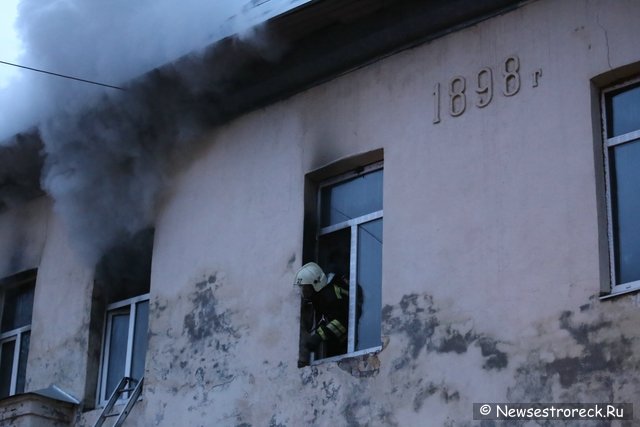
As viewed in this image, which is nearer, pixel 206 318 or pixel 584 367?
pixel 584 367

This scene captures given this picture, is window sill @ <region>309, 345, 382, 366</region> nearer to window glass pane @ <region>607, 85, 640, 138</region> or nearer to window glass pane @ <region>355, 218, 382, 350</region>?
window glass pane @ <region>355, 218, 382, 350</region>

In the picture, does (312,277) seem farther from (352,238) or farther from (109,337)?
(109,337)

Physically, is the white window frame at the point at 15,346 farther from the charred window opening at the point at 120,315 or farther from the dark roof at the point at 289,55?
the dark roof at the point at 289,55

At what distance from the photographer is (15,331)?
1361 centimetres

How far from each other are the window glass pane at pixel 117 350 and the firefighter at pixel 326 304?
106 inches

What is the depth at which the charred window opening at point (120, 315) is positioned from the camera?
40.4 feet

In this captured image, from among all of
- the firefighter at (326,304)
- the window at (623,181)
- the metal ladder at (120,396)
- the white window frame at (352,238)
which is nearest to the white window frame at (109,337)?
the metal ladder at (120,396)

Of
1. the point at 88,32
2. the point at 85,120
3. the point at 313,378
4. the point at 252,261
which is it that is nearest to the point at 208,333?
the point at 252,261

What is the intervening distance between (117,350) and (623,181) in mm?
5523

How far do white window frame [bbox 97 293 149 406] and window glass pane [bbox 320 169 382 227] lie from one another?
7.98 feet

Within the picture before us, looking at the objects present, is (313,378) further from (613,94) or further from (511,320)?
(613,94)

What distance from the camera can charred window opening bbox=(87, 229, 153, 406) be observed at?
485 inches

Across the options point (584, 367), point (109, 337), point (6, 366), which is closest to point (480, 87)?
point (584, 367)

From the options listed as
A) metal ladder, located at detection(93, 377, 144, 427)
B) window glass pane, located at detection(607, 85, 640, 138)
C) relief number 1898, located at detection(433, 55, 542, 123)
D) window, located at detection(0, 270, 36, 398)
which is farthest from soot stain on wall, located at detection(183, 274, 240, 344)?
window glass pane, located at detection(607, 85, 640, 138)
